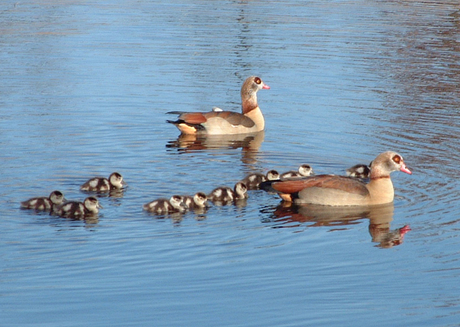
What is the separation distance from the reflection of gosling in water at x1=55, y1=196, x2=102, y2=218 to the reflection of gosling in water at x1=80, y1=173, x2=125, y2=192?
2.99 ft

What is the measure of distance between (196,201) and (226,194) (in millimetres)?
562

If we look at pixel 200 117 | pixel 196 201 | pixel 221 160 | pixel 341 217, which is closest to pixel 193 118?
pixel 200 117

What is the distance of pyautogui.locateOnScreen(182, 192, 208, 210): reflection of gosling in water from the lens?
12.0 m

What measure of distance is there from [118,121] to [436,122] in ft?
20.6

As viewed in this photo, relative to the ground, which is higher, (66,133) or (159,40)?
(159,40)

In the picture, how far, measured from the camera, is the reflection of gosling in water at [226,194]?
12.4 metres

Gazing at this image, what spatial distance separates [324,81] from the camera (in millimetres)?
21047

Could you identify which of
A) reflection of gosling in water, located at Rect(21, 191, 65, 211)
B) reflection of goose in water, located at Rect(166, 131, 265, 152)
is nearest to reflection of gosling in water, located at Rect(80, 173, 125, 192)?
reflection of gosling in water, located at Rect(21, 191, 65, 211)

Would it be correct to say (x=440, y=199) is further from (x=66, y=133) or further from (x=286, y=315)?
(x=66, y=133)

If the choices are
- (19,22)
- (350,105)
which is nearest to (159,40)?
(19,22)

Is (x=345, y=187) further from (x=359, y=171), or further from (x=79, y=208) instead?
(x=79, y=208)

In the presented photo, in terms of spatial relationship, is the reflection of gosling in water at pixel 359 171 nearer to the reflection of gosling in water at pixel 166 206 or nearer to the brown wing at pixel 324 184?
the brown wing at pixel 324 184

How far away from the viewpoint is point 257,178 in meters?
13.4

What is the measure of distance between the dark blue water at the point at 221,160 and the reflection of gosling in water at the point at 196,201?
27 cm
